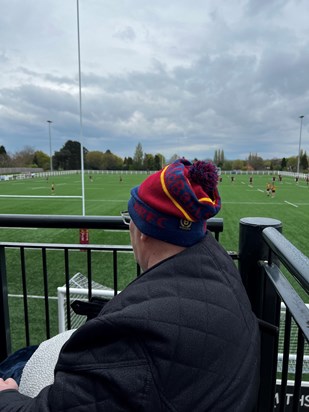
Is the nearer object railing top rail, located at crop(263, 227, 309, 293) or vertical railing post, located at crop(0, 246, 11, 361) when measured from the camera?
railing top rail, located at crop(263, 227, 309, 293)

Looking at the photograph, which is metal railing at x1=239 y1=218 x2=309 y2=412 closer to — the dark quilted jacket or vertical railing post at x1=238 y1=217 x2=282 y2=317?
vertical railing post at x1=238 y1=217 x2=282 y2=317

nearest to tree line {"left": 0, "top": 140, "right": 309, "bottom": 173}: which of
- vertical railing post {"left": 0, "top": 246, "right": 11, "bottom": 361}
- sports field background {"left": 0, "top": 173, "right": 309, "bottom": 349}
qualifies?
sports field background {"left": 0, "top": 173, "right": 309, "bottom": 349}

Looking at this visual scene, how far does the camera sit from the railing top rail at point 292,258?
0.93m

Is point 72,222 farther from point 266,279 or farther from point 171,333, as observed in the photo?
point 171,333

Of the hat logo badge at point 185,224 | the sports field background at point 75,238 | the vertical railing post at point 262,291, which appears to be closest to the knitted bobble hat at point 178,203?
the hat logo badge at point 185,224

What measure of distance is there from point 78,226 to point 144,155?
8885 cm

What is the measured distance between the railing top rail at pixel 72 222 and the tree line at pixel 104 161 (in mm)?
76674

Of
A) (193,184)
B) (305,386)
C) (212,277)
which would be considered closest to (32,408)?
(212,277)

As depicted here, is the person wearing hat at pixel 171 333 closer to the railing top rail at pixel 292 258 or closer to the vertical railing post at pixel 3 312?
the railing top rail at pixel 292 258

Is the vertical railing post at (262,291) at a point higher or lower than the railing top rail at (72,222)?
lower

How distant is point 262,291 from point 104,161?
9807 centimetres

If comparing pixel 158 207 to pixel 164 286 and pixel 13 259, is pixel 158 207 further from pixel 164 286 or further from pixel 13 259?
pixel 13 259

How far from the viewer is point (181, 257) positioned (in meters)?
0.99

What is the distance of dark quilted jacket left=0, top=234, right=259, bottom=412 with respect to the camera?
815 mm
